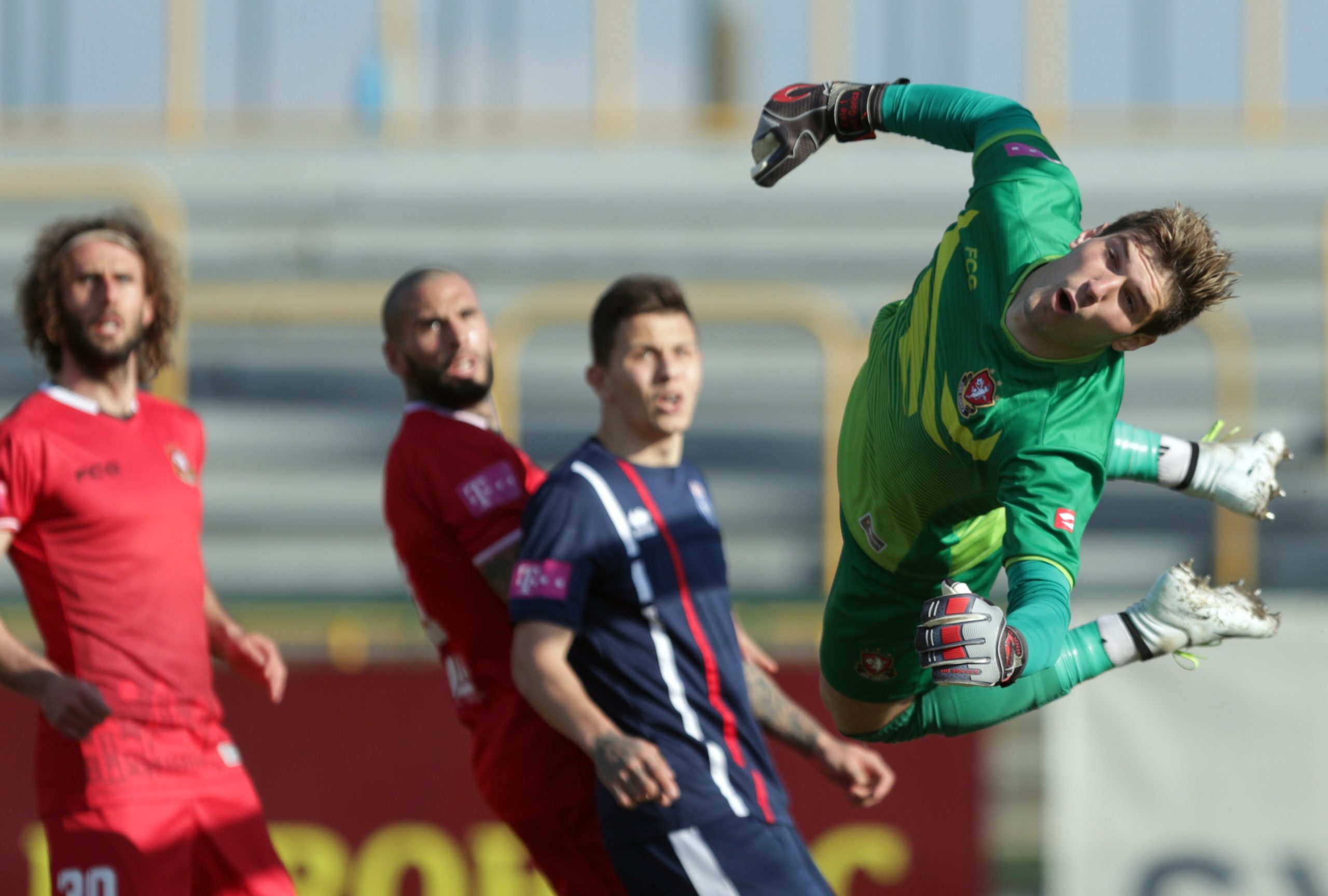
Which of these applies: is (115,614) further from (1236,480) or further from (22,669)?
(1236,480)

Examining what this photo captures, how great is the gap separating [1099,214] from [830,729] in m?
5.24

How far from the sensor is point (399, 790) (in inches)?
230

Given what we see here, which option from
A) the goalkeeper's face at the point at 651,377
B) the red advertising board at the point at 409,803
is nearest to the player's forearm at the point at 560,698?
the goalkeeper's face at the point at 651,377

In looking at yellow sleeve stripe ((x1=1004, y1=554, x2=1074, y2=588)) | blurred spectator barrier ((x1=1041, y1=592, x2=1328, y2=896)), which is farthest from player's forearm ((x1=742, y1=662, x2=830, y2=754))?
blurred spectator barrier ((x1=1041, y1=592, x2=1328, y2=896))

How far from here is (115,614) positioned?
147 inches

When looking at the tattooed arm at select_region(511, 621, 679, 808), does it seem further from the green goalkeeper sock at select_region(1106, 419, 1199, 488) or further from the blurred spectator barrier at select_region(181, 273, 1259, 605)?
the blurred spectator barrier at select_region(181, 273, 1259, 605)

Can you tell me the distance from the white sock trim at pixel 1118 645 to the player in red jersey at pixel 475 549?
1.27 meters

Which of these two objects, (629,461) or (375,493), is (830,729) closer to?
(629,461)

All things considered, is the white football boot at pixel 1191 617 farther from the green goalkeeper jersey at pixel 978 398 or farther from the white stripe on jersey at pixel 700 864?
the white stripe on jersey at pixel 700 864

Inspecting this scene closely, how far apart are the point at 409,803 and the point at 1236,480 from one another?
11.3 feet

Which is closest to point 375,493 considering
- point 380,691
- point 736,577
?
point 736,577

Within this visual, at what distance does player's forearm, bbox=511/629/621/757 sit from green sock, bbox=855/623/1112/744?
918 millimetres

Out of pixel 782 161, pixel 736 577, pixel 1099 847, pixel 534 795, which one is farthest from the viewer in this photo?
pixel 736 577

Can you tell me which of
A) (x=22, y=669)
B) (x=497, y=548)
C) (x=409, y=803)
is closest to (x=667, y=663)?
(x=497, y=548)
